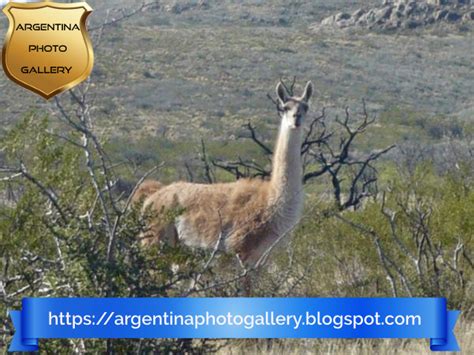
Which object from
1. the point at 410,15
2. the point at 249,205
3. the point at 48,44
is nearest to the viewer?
the point at 48,44

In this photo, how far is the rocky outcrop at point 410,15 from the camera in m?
73.8

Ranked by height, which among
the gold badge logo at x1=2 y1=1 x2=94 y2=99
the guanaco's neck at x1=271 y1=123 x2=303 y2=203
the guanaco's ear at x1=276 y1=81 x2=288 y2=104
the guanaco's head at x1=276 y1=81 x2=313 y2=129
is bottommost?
the guanaco's neck at x1=271 y1=123 x2=303 y2=203

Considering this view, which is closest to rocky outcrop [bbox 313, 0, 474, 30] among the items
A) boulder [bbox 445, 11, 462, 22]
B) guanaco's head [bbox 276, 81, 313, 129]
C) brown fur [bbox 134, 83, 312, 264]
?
boulder [bbox 445, 11, 462, 22]

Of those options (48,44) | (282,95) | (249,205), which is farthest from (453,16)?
Answer: (48,44)

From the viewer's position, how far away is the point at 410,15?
247ft

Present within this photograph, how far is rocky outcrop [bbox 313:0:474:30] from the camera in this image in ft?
242

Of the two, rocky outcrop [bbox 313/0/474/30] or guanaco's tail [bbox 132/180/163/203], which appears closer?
guanaco's tail [bbox 132/180/163/203]

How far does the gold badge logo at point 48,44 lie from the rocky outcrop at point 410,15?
67019mm

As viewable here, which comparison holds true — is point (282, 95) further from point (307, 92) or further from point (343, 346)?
point (343, 346)

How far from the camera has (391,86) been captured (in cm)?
5919

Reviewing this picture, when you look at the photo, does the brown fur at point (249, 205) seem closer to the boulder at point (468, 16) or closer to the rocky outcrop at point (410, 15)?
the rocky outcrop at point (410, 15)

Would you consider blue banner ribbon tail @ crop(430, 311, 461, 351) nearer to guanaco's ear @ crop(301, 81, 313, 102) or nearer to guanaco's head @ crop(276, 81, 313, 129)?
guanaco's head @ crop(276, 81, 313, 129)

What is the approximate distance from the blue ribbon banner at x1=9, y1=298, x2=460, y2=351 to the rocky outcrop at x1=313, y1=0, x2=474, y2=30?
69.0 metres

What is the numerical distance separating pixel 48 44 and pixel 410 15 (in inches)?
2720
